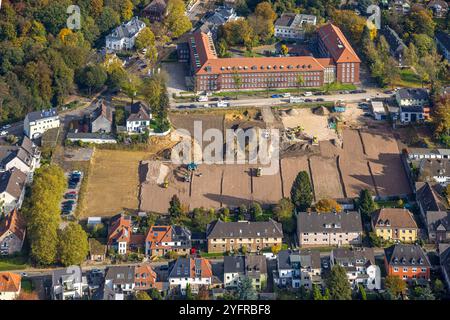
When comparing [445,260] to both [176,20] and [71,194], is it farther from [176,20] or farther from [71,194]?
[176,20]

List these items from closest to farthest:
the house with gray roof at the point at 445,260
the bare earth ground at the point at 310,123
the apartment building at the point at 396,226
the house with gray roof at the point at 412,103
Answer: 1. the house with gray roof at the point at 445,260
2. the apartment building at the point at 396,226
3. the bare earth ground at the point at 310,123
4. the house with gray roof at the point at 412,103

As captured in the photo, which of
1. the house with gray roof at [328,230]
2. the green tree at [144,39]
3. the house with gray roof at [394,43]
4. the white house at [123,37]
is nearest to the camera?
the house with gray roof at [328,230]

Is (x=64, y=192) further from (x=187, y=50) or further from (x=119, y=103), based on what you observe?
(x=187, y=50)

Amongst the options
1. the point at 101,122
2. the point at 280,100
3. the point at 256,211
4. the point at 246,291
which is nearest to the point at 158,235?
the point at 256,211

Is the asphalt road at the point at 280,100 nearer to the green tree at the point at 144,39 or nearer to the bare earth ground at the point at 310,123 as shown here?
the bare earth ground at the point at 310,123

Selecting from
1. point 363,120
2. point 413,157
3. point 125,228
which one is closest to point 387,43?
point 363,120

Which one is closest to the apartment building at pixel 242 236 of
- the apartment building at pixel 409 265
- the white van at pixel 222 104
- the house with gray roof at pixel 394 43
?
the apartment building at pixel 409 265
